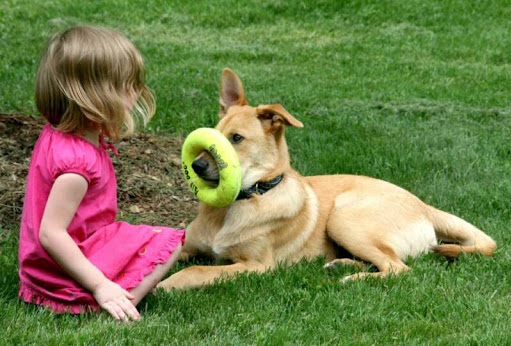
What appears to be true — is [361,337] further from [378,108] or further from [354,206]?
[378,108]

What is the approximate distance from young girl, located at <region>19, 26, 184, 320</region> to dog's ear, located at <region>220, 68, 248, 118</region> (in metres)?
1.43

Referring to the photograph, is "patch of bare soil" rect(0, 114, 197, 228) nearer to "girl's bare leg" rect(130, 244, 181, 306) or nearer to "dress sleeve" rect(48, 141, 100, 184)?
"girl's bare leg" rect(130, 244, 181, 306)

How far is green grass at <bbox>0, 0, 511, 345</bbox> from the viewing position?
181 inches

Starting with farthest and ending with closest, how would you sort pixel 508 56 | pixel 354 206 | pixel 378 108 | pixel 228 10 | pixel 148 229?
pixel 228 10, pixel 508 56, pixel 378 108, pixel 354 206, pixel 148 229

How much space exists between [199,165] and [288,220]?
820 mm

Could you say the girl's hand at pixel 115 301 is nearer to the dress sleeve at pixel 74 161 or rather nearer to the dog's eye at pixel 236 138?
the dress sleeve at pixel 74 161

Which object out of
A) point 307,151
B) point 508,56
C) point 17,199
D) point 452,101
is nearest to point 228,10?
point 508,56

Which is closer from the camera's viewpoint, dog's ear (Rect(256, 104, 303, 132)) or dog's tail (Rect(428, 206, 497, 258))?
dog's ear (Rect(256, 104, 303, 132))

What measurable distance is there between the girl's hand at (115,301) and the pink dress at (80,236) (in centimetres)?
13

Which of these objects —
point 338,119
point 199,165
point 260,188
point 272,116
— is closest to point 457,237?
point 260,188

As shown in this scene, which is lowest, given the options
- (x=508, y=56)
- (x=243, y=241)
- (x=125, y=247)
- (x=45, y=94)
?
(x=508, y=56)

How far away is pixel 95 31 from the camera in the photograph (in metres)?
4.62

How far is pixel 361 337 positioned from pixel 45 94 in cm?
204

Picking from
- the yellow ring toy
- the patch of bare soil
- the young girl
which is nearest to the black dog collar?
the yellow ring toy
